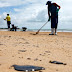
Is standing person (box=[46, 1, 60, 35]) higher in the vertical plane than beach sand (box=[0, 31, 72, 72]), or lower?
higher

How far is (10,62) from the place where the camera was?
3248mm

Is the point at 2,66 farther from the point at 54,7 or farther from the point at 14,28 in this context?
the point at 14,28

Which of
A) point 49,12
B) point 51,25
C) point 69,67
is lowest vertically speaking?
point 69,67

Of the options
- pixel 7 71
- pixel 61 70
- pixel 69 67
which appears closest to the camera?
pixel 7 71

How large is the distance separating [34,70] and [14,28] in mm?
15157

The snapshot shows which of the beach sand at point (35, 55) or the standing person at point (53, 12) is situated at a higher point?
the standing person at point (53, 12)

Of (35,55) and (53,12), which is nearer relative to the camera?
(35,55)

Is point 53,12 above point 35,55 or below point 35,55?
above

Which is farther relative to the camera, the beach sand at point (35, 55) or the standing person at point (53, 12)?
the standing person at point (53, 12)

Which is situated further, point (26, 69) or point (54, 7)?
point (54, 7)

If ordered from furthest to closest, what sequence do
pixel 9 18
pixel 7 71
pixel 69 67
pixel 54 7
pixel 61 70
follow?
pixel 9 18 < pixel 54 7 < pixel 69 67 < pixel 61 70 < pixel 7 71

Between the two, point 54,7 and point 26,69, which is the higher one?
point 54,7

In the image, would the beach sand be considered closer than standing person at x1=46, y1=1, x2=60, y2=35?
Yes

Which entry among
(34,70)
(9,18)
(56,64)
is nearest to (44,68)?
(34,70)
